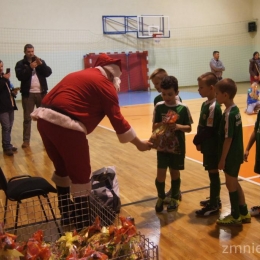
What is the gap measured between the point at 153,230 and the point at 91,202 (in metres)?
0.99

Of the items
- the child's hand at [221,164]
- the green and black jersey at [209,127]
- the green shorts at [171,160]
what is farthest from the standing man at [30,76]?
the child's hand at [221,164]

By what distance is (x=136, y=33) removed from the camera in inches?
628

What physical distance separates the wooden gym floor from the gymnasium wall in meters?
7.97

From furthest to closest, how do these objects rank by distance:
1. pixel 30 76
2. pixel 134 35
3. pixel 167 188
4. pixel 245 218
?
pixel 134 35 < pixel 30 76 < pixel 167 188 < pixel 245 218

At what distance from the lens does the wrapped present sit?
3.22 metres

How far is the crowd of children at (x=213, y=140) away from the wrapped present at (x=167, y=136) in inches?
1.1

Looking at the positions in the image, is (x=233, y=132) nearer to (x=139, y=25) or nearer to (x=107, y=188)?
(x=107, y=188)

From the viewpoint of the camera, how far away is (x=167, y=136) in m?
3.40

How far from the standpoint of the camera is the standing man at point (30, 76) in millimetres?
6273

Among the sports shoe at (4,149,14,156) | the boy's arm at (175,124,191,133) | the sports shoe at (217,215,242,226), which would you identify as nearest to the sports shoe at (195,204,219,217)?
the sports shoe at (217,215,242,226)

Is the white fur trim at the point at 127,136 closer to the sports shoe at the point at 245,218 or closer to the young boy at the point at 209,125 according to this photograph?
the young boy at the point at 209,125

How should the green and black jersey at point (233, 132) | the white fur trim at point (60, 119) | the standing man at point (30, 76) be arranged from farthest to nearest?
the standing man at point (30, 76), the green and black jersey at point (233, 132), the white fur trim at point (60, 119)

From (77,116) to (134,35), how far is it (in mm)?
13785

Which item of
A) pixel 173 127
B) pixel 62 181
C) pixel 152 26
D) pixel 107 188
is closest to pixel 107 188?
pixel 107 188
